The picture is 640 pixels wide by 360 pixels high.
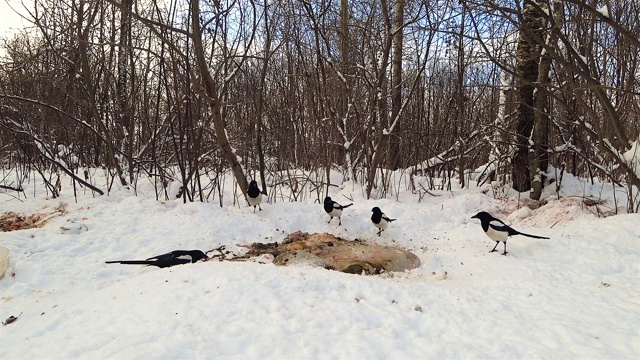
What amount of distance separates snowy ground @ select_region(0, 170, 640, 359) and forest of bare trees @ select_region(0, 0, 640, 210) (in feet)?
5.84

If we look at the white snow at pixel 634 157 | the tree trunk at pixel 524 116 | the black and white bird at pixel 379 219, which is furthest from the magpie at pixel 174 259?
the tree trunk at pixel 524 116

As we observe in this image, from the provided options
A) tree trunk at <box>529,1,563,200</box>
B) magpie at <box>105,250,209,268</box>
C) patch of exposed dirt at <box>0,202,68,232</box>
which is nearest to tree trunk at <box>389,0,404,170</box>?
tree trunk at <box>529,1,563,200</box>

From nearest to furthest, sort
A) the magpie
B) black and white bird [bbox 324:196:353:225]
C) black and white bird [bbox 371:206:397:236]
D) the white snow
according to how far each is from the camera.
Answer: the magpie < the white snow < black and white bird [bbox 371:206:397:236] < black and white bird [bbox 324:196:353:225]

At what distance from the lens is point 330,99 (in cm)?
1095

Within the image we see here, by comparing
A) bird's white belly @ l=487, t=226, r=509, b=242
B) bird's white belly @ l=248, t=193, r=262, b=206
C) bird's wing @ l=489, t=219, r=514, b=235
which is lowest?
bird's white belly @ l=487, t=226, r=509, b=242

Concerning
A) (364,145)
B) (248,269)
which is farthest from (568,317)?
(364,145)

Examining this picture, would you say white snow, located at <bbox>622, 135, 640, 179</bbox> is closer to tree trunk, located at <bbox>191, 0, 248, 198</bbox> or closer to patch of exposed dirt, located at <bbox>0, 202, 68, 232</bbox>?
tree trunk, located at <bbox>191, 0, 248, 198</bbox>

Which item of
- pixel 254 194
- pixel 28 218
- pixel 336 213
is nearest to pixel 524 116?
pixel 336 213

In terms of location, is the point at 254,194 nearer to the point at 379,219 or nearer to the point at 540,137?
the point at 379,219

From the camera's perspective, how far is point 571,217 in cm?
635

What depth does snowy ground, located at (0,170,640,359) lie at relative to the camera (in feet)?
9.73

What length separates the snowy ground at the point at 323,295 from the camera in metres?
2.96

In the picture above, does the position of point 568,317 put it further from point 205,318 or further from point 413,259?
point 205,318

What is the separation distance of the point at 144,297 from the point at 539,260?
14.7ft
